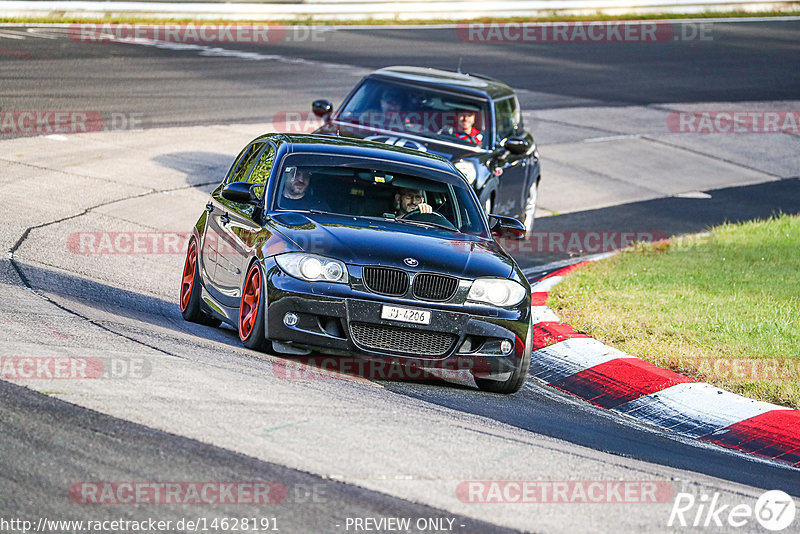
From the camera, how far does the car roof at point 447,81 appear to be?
1477 cm

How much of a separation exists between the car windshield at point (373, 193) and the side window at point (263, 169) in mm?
192

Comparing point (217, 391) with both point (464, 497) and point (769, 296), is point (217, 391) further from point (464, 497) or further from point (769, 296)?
point (769, 296)

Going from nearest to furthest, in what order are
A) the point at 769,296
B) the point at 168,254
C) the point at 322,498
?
the point at 322,498, the point at 769,296, the point at 168,254

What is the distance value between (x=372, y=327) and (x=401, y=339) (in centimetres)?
20

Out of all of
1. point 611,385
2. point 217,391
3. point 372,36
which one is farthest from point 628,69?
point 217,391

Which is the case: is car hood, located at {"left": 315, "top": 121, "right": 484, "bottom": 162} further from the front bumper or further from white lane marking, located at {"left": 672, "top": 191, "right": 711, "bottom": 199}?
white lane marking, located at {"left": 672, "top": 191, "right": 711, "bottom": 199}

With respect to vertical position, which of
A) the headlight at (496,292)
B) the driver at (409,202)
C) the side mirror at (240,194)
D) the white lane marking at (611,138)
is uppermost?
the side mirror at (240,194)

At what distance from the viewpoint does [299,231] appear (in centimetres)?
821

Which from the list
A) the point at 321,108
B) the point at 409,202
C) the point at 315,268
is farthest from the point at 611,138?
the point at 315,268

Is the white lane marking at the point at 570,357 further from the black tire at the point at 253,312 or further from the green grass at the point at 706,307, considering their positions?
the black tire at the point at 253,312

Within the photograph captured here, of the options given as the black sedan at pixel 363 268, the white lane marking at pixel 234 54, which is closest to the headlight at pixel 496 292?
the black sedan at pixel 363 268

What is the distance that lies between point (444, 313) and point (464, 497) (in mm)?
2471

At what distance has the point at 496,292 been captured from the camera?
8.05 meters

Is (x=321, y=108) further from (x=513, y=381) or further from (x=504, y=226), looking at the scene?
(x=513, y=381)
